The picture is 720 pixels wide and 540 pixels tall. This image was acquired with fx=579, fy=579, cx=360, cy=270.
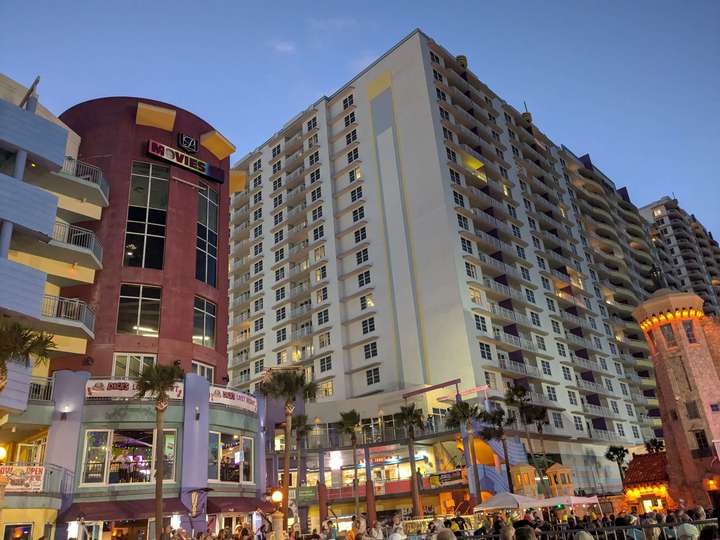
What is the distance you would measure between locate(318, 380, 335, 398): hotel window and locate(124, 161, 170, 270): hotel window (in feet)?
119

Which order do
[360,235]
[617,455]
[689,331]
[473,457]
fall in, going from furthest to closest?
[360,235] < [617,455] < [689,331] < [473,457]

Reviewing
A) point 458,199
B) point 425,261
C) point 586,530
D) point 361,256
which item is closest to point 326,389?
point 361,256

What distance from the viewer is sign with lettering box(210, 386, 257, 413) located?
33.1m

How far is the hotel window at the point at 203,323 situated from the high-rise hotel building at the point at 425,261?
2900 cm

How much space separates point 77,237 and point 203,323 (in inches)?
355

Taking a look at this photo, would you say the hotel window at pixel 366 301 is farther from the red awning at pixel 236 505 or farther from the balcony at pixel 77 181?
the balcony at pixel 77 181

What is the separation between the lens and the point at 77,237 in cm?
3466

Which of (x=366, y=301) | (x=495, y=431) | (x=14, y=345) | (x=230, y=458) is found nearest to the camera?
(x=14, y=345)

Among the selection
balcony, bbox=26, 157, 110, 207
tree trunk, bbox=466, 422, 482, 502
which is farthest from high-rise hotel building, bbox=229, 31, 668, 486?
balcony, bbox=26, 157, 110, 207

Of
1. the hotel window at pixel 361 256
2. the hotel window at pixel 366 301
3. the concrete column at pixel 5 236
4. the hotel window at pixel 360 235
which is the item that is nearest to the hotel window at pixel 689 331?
the hotel window at pixel 366 301

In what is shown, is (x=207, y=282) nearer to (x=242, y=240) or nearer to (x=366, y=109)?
(x=366, y=109)

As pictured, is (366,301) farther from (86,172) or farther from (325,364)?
(86,172)

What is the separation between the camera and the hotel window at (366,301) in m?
68.5

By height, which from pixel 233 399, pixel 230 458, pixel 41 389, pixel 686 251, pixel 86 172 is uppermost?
pixel 686 251
